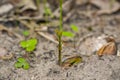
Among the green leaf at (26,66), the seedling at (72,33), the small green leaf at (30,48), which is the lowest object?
the green leaf at (26,66)

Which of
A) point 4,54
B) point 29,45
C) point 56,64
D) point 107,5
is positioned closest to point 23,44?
point 29,45

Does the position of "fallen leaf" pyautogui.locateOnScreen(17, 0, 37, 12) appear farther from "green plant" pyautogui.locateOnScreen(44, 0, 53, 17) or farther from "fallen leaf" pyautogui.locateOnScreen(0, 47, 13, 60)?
"fallen leaf" pyautogui.locateOnScreen(0, 47, 13, 60)

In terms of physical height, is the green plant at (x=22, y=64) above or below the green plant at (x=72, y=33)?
below

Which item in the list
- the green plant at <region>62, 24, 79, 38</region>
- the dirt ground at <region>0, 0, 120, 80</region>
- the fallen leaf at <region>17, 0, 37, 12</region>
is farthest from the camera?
the fallen leaf at <region>17, 0, 37, 12</region>

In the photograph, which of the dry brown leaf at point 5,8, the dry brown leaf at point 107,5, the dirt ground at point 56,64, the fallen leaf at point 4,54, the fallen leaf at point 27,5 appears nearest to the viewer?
the dirt ground at point 56,64

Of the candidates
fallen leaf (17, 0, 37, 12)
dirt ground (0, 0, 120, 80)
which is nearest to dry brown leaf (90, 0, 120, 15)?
dirt ground (0, 0, 120, 80)

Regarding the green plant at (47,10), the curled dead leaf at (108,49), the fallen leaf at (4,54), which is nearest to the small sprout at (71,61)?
the curled dead leaf at (108,49)

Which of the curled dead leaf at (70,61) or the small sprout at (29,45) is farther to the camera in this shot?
the small sprout at (29,45)

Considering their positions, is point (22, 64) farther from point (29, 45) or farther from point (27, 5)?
point (27, 5)

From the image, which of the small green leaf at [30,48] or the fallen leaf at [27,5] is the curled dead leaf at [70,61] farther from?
the fallen leaf at [27,5]
